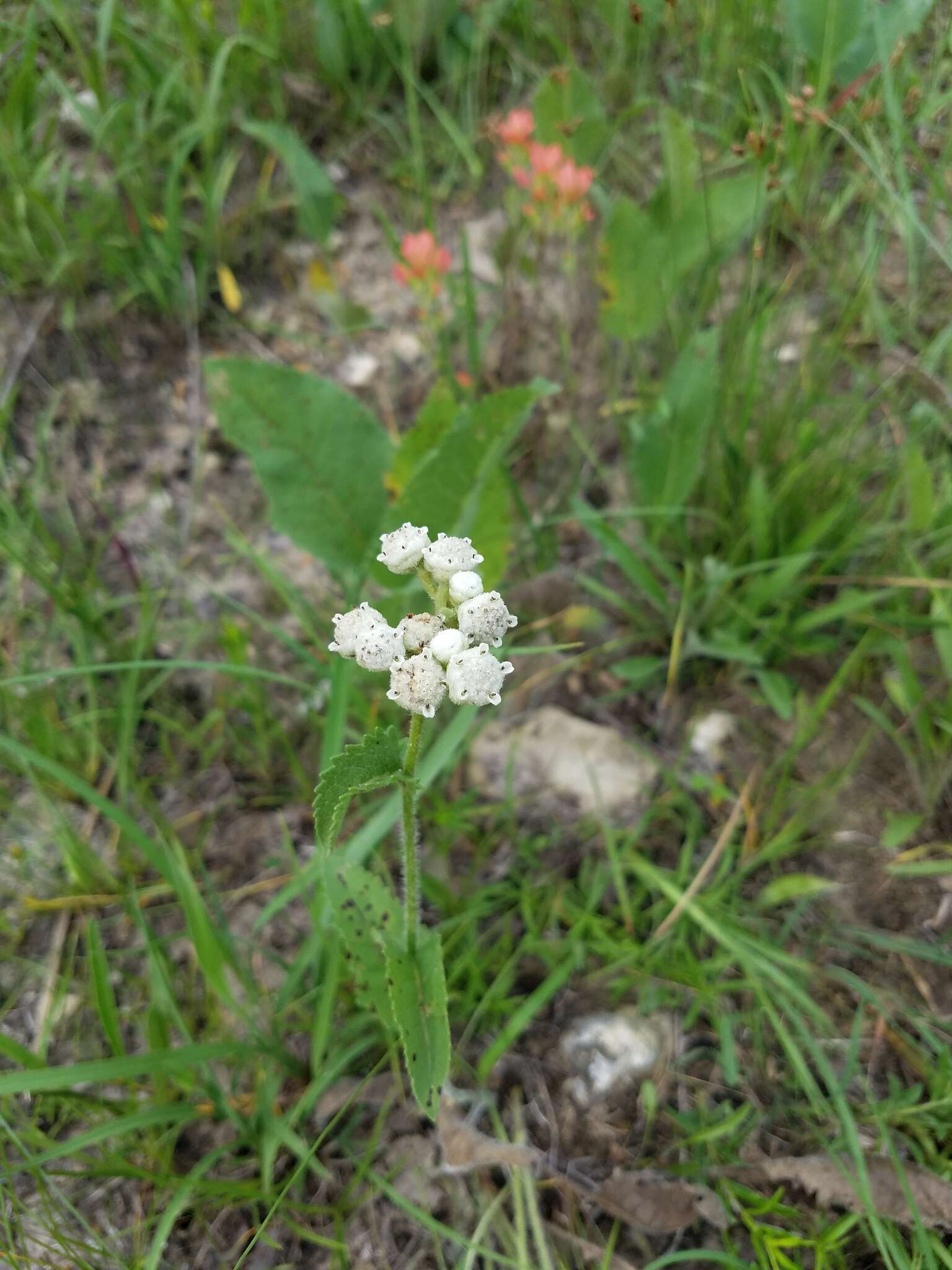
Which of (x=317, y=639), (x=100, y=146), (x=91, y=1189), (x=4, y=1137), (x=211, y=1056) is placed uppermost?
(x=100, y=146)

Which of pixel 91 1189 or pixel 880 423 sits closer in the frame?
pixel 91 1189

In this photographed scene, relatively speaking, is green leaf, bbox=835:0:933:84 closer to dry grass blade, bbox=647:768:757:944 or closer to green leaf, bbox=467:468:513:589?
green leaf, bbox=467:468:513:589

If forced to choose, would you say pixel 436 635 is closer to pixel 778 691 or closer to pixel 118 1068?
pixel 118 1068

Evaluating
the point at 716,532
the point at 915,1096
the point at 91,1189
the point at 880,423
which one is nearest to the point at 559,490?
the point at 716,532

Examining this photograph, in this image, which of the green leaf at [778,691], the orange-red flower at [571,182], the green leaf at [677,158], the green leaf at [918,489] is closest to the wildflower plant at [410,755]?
the green leaf at [778,691]

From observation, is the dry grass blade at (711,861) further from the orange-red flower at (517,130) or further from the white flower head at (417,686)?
the orange-red flower at (517,130)

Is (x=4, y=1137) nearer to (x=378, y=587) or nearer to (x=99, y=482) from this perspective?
(x=378, y=587)

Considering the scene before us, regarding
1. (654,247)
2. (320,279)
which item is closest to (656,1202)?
(654,247)
